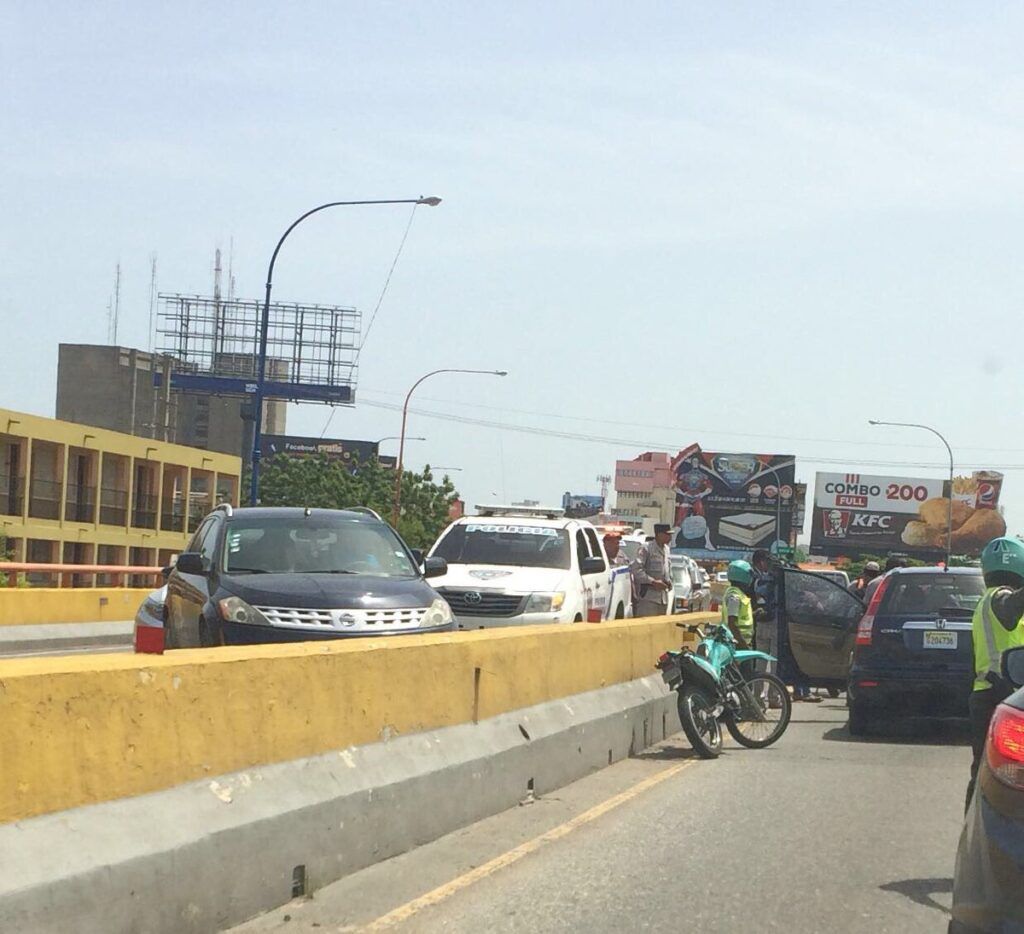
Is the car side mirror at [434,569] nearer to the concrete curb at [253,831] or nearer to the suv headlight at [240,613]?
the suv headlight at [240,613]

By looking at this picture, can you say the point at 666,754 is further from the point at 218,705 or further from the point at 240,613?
the point at 218,705

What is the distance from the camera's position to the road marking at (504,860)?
7150mm

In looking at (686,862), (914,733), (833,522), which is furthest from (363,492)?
(686,862)

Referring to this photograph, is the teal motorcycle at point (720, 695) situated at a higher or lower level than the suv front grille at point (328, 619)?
lower

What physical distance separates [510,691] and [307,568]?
3.56 meters

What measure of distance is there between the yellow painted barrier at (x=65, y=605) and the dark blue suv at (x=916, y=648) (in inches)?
524

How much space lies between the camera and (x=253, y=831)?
674cm

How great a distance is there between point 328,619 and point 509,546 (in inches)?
313

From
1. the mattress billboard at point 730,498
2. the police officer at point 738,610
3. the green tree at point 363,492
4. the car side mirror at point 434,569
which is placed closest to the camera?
the car side mirror at point 434,569

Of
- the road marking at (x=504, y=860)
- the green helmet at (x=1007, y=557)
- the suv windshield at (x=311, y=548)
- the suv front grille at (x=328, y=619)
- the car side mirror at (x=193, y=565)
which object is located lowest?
the road marking at (x=504, y=860)

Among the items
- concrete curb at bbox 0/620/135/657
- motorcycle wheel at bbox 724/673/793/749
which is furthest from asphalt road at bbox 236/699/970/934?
concrete curb at bbox 0/620/135/657

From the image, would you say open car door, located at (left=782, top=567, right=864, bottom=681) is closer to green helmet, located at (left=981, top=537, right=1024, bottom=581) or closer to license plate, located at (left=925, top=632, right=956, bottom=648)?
license plate, located at (left=925, top=632, right=956, bottom=648)

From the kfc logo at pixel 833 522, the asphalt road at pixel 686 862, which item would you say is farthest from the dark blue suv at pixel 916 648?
the kfc logo at pixel 833 522

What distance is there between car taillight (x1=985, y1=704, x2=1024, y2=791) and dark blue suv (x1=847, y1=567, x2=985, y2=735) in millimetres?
9865
